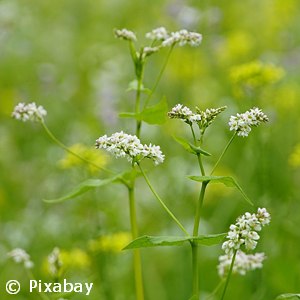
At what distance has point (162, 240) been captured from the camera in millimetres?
1448

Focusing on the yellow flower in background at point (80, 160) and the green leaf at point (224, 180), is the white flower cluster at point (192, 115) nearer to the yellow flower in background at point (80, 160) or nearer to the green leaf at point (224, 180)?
the green leaf at point (224, 180)

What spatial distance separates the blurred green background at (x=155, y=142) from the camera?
2.67 m

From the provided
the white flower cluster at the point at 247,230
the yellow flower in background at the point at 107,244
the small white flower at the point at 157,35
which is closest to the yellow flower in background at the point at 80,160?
the yellow flower in background at the point at 107,244

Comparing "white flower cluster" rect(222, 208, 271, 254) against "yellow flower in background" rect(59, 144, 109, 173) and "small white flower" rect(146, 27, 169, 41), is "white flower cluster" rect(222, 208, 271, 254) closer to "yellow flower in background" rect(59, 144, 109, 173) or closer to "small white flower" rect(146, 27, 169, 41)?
"small white flower" rect(146, 27, 169, 41)

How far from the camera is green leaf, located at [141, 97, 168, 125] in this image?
5.75 feet

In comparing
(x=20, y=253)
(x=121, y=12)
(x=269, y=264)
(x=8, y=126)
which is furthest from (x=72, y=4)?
(x=20, y=253)

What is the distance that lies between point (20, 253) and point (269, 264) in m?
1.09

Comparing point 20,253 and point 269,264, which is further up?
point 269,264

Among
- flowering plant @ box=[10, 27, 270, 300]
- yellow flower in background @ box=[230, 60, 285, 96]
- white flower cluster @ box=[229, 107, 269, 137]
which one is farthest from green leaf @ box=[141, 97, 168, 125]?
yellow flower in background @ box=[230, 60, 285, 96]

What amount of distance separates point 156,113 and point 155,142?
2.15m

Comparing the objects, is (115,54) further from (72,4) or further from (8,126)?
(72,4)

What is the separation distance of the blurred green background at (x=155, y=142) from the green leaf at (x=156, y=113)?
65 cm

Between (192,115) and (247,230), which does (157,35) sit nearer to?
(192,115)

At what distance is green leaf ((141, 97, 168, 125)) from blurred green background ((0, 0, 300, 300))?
25.7 inches
